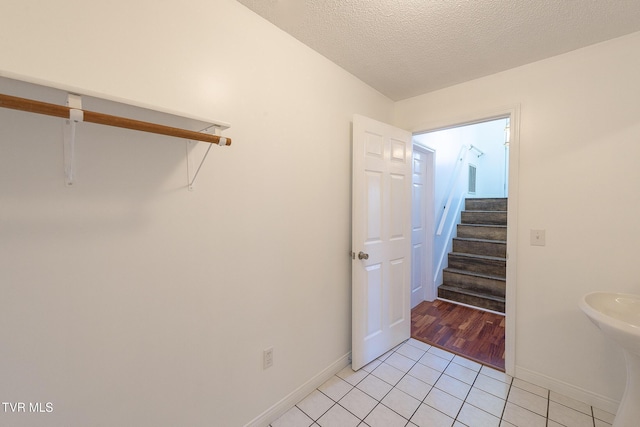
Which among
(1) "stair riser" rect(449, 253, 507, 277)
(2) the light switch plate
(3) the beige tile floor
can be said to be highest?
(2) the light switch plate

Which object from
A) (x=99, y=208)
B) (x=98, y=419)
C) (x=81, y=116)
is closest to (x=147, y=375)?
(x=98, y=419)

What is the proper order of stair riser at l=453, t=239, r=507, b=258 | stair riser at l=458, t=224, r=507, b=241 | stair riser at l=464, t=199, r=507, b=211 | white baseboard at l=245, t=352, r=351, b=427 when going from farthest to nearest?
stair riser at l=464, t=199, r=507, b=211
stair riser at l=458, t=224, r=507, b=241
stair riser at l=453, t=239, r=507, b=258
white baseboard at l=245, t=352, r=351, b=427

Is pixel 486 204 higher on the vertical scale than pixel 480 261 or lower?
higher

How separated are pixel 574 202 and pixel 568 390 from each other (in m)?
1.28

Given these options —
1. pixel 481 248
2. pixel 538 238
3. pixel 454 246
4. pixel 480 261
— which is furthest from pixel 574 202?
pixel 454 246

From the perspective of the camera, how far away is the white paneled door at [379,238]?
1950mm

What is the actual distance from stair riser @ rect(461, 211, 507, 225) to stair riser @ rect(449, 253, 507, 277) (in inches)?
29.5

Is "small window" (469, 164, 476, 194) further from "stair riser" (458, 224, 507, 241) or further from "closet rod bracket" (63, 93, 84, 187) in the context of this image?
"closet rod bracket" (63, 93, 84, 187)

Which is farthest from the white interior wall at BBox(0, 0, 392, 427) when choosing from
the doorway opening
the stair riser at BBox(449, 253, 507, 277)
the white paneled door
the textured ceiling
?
the stair riser at BBox(449, 253, 507, 277)

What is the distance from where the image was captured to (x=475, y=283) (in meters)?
3.25

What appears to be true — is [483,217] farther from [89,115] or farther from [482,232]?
[89,115]

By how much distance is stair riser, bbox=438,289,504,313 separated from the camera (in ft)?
9.87

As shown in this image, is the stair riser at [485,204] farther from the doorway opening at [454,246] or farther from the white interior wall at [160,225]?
the white interior wall at [160,225]

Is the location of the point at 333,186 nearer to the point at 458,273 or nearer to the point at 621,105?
the point at 621,105
